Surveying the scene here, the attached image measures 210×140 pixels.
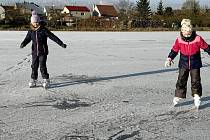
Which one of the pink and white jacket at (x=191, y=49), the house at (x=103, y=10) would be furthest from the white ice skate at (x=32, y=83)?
the house at (x=103, y=10)

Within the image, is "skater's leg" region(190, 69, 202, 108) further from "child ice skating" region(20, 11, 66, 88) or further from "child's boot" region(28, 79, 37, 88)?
"child's boot" region(28, 79, 37, 88)

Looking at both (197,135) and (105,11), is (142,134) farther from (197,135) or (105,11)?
(105,11)

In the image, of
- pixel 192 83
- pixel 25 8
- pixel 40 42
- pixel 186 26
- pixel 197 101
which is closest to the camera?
pixel 186 26

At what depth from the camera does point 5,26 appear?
118 feet

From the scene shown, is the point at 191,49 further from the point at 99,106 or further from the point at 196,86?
the point at 99,106

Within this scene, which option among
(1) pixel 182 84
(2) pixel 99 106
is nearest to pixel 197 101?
(1) pixel 182 84

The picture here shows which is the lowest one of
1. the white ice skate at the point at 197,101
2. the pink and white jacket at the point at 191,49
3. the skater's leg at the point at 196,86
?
the white ice skate at the point at 197,101

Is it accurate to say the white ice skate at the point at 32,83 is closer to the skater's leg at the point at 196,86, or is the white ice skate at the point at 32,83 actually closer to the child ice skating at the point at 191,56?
the child ice skating at the point at 191,56

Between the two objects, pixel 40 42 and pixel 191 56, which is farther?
pixel 40 42

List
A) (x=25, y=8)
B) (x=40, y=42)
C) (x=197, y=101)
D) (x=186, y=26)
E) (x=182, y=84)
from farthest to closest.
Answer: (x=25, y=8) < (x=40, y=42) < (x=182, y=84) < (x=197, y=101) < (x=186, y=26)

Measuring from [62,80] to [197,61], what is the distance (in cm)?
325

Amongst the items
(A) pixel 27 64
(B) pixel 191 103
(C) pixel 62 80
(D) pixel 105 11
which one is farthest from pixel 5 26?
(D) pixel 105 11

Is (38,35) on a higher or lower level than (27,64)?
higher

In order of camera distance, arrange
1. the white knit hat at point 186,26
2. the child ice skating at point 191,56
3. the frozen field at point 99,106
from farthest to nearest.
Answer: the child ice skating at point 191,56 → the white knit hat at point 186,26 → the frozen field at point 99,106
